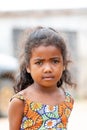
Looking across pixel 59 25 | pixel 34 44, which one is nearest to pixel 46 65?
pixel 34 44

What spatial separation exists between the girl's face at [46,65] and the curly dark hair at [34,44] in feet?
0.16

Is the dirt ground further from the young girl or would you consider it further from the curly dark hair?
the young girl

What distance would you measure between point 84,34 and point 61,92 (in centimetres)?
1246

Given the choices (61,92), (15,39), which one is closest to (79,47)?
(15,39)

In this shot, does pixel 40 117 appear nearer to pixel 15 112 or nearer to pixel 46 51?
pixel 15 112

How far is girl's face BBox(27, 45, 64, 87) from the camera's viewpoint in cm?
390

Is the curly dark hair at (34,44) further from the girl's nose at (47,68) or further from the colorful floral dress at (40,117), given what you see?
the colorful floral dress at (40,117)

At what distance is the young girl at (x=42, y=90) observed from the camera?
3926 mm

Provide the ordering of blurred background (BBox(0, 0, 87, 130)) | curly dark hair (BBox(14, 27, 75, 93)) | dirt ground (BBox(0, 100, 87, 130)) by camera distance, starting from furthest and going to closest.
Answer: blurred background (BBox(0, 0, 87, 130)) < dirt ground (BBox(0, 100, 87, 130)) < curly dark hair (BBox(14, 27, 75, 93))

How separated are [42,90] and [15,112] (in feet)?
0.85

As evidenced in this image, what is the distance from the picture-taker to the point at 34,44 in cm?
399

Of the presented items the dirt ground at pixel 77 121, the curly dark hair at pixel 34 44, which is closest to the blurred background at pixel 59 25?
the dirt ground at pixel 77 121

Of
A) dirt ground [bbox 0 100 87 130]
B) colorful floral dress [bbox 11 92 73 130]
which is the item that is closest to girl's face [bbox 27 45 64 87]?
colorful floral dress [bbox 11 92 73 130]

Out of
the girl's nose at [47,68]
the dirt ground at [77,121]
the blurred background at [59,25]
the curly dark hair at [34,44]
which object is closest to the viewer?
the girl's nose at [47,68]
